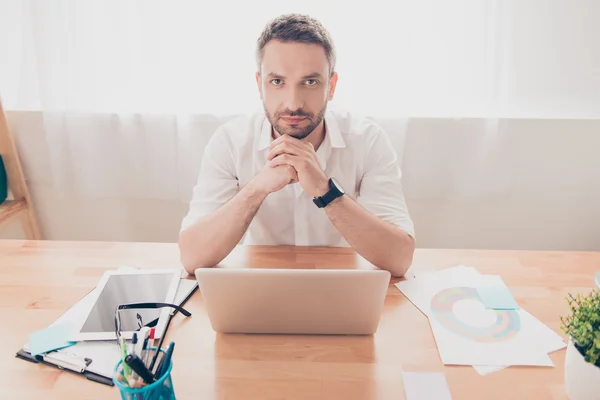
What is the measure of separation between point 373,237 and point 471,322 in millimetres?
319

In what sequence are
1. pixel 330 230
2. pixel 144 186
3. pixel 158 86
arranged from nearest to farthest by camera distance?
pixel 330 230
pixel 158 86
pixel 144 186

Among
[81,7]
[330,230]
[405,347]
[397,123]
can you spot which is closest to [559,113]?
[397,123]

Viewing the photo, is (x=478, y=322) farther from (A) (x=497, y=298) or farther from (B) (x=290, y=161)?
(B) (x=290, y=161)

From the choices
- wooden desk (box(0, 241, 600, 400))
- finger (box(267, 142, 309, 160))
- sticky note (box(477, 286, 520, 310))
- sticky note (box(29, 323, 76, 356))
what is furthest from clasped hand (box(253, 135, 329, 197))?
sticky note (box(29, 323, 76, 356))

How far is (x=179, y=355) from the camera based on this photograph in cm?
89

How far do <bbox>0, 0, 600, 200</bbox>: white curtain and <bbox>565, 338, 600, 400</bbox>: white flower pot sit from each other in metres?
1.30

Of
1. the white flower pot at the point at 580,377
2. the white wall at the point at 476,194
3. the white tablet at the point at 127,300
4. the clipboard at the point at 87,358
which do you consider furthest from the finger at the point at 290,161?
the white wall at the point at 476,194

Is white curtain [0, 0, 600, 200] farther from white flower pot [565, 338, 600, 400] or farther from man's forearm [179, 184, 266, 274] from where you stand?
white flower pot [565, 338, 600, 400]

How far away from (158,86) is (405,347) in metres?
1.52

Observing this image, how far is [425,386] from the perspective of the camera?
82cm

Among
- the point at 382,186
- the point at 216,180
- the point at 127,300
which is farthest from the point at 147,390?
the point at 382,186

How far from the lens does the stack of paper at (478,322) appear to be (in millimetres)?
890

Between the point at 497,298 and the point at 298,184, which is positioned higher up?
the point at 298,184

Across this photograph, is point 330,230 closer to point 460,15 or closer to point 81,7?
point 460,15
